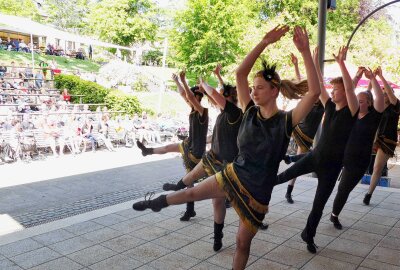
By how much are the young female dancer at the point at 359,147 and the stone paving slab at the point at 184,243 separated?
653 millimetres

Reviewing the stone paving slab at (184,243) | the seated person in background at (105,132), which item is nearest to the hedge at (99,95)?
the seated person in background at (105,132)

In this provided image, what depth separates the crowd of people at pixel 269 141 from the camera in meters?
3.06

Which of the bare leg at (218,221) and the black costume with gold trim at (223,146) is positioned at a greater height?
the black costume with gold trim at (223,146)

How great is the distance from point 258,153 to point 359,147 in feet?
7.93

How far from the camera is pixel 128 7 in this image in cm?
3722

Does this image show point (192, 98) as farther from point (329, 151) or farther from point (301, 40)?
point (301, 40)

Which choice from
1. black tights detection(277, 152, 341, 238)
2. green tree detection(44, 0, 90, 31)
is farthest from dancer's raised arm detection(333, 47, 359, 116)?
green tree detection(44, 0, 90, 31)

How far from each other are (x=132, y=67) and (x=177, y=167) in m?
21.0

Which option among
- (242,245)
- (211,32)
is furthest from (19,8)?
(242,245)

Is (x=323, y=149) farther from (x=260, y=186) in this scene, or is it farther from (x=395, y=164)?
(x=395, y=164)

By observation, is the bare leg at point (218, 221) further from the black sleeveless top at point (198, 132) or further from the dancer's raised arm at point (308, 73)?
the dancer's raised arm at point (308, 73)

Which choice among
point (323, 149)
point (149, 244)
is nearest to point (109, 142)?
point (149, 244)

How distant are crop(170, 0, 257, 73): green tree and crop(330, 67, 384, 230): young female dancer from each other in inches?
909

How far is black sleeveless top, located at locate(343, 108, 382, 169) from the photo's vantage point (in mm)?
4871
